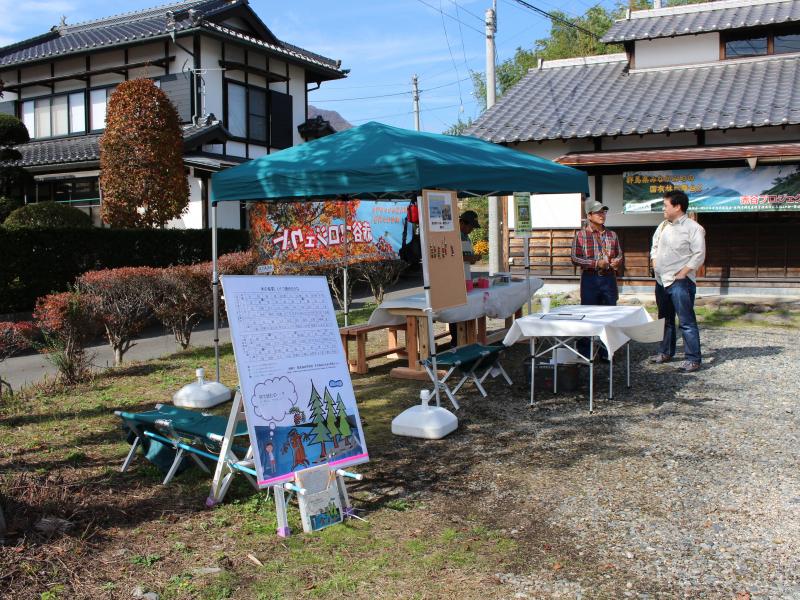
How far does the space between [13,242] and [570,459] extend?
10.1 meters

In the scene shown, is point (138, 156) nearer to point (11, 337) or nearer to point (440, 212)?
point (11, 337)

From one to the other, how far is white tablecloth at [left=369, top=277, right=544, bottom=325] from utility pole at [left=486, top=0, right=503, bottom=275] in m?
5.11

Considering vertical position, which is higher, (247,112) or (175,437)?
(247,112)

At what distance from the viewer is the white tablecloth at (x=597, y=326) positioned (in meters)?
6.00

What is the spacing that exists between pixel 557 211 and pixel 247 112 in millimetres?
10502

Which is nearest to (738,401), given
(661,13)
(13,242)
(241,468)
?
(241,468)

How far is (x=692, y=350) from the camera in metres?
7.67

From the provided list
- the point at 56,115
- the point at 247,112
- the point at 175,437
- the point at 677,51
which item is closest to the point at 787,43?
the point at 677,51

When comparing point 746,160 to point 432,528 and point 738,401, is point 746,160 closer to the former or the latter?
point 738,401

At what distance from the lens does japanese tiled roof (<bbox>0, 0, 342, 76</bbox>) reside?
18562mm

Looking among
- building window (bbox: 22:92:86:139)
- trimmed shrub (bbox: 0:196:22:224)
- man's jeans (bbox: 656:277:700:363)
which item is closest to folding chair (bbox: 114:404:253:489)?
man's jeans (bbox: 656:277:700:363)

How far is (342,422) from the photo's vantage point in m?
4.24

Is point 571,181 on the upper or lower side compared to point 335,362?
upper

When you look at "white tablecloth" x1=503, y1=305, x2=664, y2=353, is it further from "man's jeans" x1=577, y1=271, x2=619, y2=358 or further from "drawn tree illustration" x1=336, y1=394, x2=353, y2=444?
"drawn tree illustration" x1=336, y1=394, x2=353, y2=444
